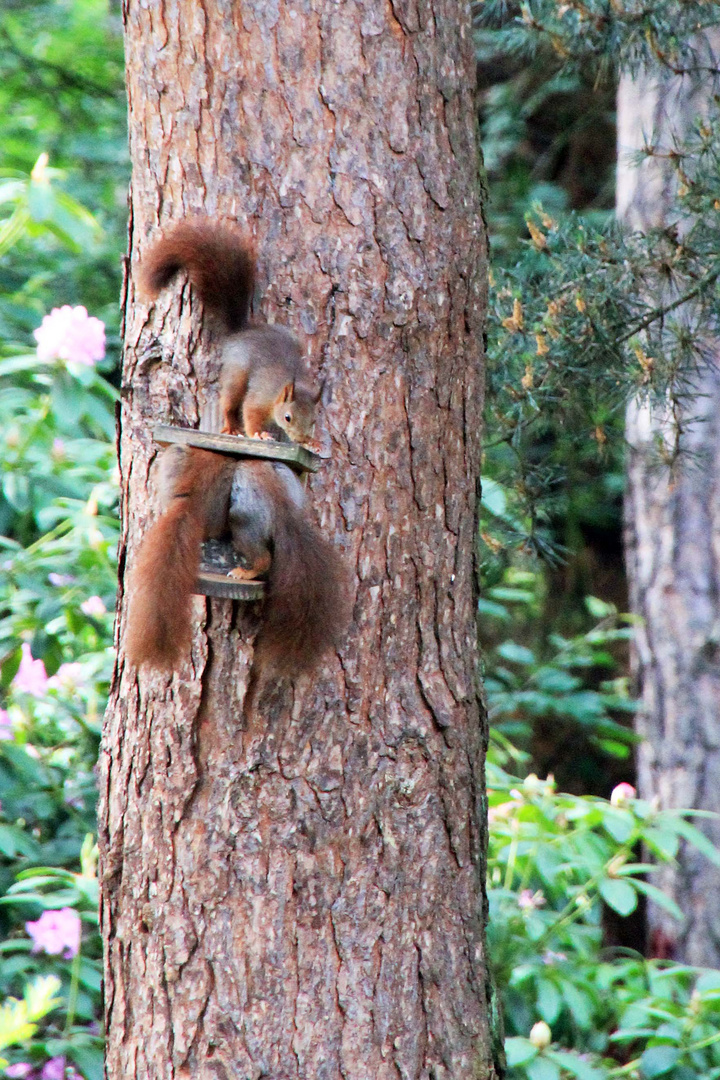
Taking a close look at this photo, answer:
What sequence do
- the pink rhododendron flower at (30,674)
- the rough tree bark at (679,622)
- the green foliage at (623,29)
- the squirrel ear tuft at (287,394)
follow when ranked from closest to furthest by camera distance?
the squirrel ear tuft at (287,394), the green foliage at (623,29), the pink rhododendron flower at (30,674), the rough tree bark at (679,622)

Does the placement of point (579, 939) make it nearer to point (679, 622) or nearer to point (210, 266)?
point (679, 622)

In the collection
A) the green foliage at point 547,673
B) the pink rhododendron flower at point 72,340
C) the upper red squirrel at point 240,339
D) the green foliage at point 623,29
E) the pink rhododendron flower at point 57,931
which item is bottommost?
the pink rhododendron flower at point 57,931

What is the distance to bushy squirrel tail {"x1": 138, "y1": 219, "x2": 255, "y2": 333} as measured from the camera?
142 cm

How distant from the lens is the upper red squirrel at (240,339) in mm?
1394

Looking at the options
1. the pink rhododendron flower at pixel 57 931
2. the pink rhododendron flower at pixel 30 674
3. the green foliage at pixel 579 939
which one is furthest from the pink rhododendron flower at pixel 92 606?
the green foliage at pixel 579 939

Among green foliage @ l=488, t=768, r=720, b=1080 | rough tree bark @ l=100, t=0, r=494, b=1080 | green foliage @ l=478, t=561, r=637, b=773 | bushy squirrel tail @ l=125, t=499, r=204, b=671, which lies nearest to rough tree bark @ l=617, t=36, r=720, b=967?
green foliage @ l=478, t=561, r=637, b=773

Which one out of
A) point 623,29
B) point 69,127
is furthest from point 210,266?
point 69,127

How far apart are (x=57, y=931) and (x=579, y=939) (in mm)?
1108

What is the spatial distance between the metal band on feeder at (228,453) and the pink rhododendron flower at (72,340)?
978 millimetres

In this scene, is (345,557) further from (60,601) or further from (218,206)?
(60,601)

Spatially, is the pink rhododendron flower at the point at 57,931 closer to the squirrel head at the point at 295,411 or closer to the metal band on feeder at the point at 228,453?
the metal band on feeder at the point at 228,453

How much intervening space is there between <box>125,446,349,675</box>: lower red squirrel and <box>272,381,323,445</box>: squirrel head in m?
0.10

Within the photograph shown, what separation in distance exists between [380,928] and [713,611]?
226cm

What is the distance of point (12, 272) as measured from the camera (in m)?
3.47
